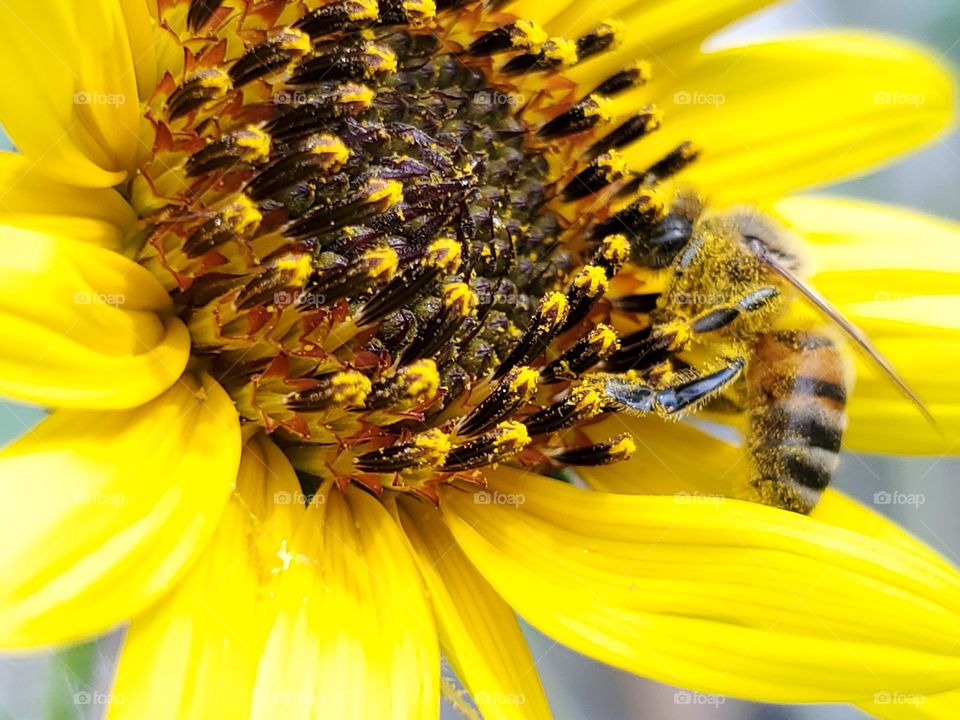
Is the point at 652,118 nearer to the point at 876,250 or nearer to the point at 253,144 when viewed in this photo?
the point at 876,250

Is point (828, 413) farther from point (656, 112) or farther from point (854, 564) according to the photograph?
point (656, 112)

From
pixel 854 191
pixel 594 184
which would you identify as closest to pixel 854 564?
pixel 594 184

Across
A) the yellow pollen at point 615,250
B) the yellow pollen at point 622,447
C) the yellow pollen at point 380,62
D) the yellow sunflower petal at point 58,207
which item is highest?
the yellow pollen at point 380,62

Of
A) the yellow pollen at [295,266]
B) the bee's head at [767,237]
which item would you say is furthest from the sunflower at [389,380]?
the bee's head at [767,237]

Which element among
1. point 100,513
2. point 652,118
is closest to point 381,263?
point 100,513

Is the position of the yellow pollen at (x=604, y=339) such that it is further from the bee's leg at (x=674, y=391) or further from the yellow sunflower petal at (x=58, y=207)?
the yellow sunflower petal at (x=58, y=207)

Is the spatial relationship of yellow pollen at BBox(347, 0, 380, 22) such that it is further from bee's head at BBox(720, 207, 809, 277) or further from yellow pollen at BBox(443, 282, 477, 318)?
bee's head at BBox(720, 207, 809, 277)

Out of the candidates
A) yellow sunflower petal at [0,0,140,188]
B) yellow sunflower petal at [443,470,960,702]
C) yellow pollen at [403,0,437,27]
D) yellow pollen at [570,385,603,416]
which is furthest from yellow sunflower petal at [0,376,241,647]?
yellow pollen at [403,0,437,27]
